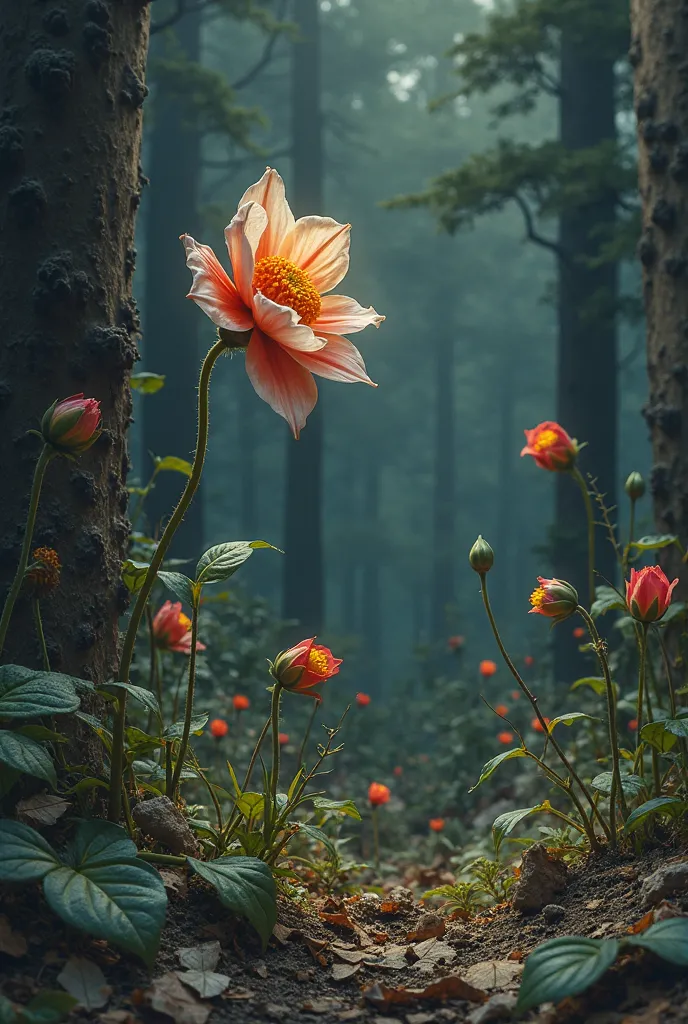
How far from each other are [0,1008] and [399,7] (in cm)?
2792

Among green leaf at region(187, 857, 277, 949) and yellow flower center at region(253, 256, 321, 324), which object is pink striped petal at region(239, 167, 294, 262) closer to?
yellow flower center at region(253, 256, 321, 324)

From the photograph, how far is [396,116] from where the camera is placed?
88.2ft

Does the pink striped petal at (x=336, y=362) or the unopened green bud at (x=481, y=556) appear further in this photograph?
the unopened green bud at (x=481, y=556)

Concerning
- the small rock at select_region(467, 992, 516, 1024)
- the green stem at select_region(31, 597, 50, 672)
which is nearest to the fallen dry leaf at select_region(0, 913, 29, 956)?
the green stem at select_region(31, 597, 50, 672)

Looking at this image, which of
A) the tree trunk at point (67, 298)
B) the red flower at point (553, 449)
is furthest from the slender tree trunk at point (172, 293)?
the tree trunk at point (67, 298)

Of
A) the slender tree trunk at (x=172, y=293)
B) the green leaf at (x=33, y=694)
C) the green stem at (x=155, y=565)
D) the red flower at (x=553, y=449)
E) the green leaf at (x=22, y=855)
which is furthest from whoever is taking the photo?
the slender tree trunk at (x=172, y=293)

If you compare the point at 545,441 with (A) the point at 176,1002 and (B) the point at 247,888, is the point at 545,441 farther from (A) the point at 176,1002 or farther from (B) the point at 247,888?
(A) the point at 176,1002

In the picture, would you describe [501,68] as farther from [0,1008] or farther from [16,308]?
[0,1008]

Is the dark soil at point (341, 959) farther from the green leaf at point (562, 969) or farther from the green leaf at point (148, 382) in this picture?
the green leaf at point (148, 382)

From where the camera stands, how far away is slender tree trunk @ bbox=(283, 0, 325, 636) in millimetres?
12430

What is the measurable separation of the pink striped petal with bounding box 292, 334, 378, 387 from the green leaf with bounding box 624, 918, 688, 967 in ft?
3.56

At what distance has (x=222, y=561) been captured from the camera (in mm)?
2023

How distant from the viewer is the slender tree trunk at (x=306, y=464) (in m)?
12.4

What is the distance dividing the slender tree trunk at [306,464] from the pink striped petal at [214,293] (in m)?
9.95
